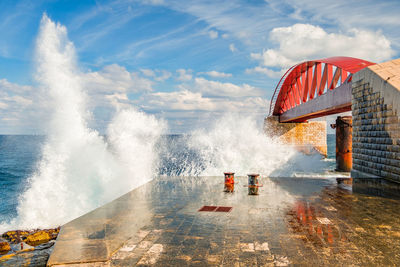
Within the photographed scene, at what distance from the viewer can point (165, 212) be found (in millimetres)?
6828

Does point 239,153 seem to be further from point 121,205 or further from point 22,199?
point 121,205

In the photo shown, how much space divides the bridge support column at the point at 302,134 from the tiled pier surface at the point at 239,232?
28.6 m

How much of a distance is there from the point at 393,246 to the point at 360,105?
10250mm

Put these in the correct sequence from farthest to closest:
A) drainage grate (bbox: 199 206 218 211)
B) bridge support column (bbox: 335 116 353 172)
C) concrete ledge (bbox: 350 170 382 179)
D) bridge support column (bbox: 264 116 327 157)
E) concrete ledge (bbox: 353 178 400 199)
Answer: bridge support column (bbox: 264 116 327 157)
bridge support column (bbox: 335 116 353 172)
concrete ledge (bbox: 350 170 382 179)
concrete ledge (bbox: 353 178 400 199)
drainage grate (bbox: 199 206 218 211)

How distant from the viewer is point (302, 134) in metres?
36.9

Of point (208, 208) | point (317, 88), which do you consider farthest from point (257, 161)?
point (208, 208)

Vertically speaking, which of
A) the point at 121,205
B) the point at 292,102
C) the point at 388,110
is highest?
the point at 292,102

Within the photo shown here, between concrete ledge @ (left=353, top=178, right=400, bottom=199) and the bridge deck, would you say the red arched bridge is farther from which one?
concrete ledge @ (left=353, top=178, right=400, bottom=199)

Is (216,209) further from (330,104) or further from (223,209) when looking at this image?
(330,104)

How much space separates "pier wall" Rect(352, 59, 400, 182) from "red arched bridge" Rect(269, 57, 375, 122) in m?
3.17

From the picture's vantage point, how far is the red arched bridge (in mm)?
17570

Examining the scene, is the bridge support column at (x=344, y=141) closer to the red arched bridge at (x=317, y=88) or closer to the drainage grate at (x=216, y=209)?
the red arched bridge at (x=317, y=88)

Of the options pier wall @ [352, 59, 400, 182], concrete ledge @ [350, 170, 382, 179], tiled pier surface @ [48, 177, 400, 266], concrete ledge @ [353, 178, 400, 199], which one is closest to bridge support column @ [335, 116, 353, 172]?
pier wall @ [352, 59, 400, 182]

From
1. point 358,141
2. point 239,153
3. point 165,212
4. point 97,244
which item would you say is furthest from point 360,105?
point 239,153
